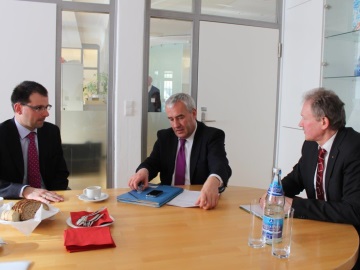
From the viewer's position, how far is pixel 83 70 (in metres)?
3.57

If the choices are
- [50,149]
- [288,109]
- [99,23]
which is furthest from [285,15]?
[50,149]

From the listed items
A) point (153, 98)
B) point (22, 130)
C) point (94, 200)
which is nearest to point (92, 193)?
point (94, 200)

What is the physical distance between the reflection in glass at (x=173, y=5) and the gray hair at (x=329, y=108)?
239 centimetres

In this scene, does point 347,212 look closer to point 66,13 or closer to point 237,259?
point 237,259

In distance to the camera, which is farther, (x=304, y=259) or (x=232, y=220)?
(x=232, y=220)

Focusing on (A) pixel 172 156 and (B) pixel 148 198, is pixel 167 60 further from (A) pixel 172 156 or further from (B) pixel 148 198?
(B) pixel 148 198

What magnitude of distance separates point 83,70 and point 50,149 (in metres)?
1.53

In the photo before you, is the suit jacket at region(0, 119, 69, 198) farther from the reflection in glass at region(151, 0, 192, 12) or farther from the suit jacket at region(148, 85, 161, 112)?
the reflection in glass at region(151, 0, 192, 12)

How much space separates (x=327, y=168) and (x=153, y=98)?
2402 mm

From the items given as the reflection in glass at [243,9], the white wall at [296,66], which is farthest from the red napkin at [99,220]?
the reflection in glass at [243,9]

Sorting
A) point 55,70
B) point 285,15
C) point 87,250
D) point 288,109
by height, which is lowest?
point 87,250

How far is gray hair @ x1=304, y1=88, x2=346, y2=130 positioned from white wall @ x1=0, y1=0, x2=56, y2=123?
2553 mm

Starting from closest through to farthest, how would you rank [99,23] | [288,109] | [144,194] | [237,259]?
[237,259] < [144,194] < [99,23] < [288,109]

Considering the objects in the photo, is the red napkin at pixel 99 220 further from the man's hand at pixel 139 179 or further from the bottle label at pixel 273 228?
the bottle label at pixel 273 228
